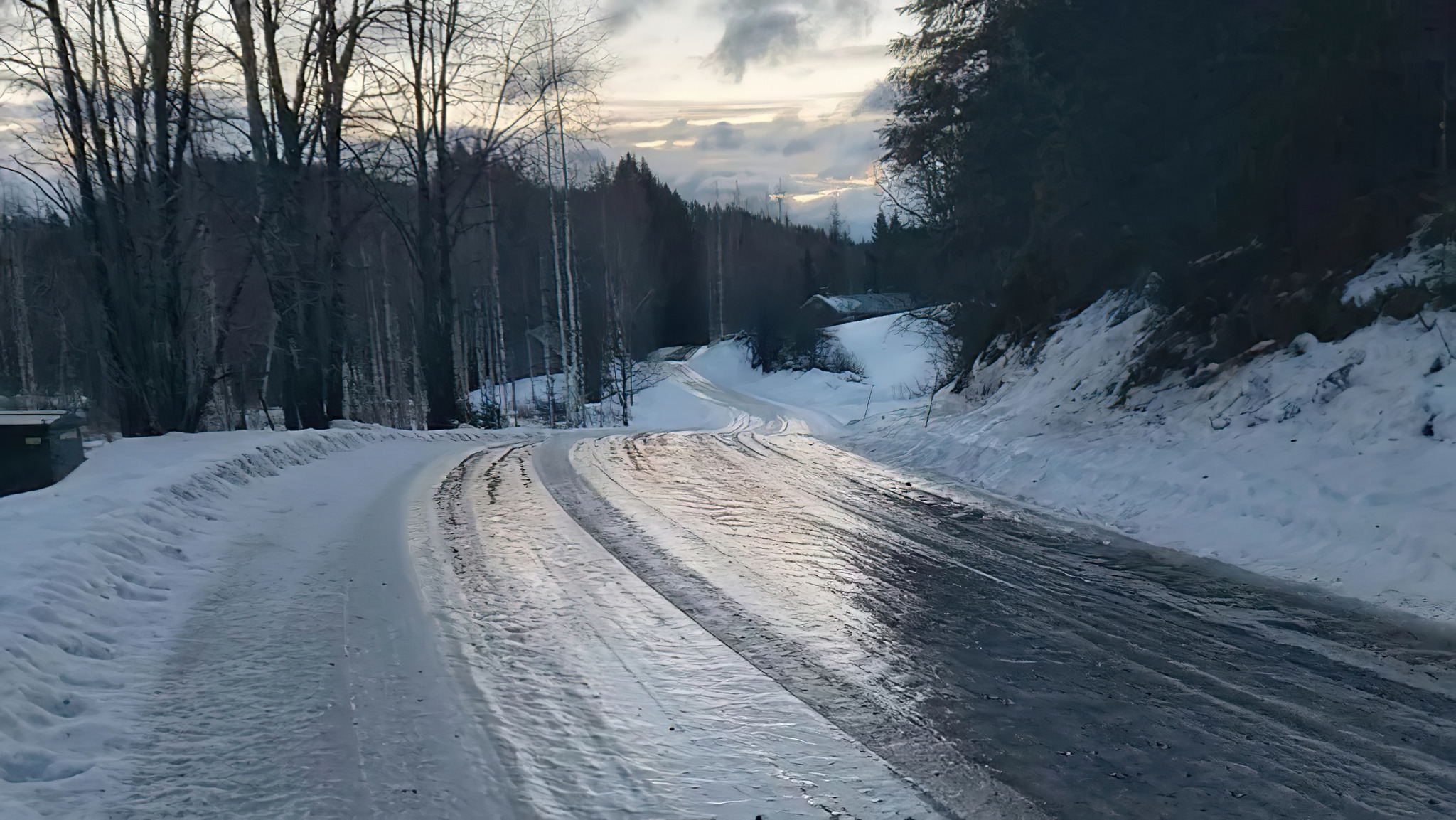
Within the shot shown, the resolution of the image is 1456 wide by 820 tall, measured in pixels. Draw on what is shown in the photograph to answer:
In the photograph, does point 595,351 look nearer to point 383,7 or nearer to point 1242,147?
point 383,7

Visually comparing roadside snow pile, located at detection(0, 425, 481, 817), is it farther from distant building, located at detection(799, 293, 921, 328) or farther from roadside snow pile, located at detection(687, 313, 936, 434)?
distant building, located at detection(799, 293, 921, 328)

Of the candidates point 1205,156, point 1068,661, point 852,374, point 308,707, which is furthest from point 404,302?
point 1068,661

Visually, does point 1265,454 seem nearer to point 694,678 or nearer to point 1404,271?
point 1404,271

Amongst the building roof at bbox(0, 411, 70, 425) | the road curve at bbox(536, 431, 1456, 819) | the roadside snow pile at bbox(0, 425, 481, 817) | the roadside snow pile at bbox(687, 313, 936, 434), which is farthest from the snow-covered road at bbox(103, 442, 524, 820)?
the roadside snow pile at bbox(687, 313, 936, 434)

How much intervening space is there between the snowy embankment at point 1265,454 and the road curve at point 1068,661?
0.67m

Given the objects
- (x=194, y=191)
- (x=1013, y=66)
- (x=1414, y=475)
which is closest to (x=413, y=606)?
(x=1414, y=475)

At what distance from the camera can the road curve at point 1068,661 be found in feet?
11.8

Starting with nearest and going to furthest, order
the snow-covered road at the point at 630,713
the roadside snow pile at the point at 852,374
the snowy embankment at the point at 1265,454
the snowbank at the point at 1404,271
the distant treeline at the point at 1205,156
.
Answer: the snow-covered road at the point at 630,713
the snowy embankment at the point at 1265,454
the snowbank at the point at 1404,271
the distant treeline at the point at 1205,156
the roadside snow pile at the point at 852,374

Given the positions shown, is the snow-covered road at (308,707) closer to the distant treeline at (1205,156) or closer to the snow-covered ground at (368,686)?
the snow-covered ground at (368,686)

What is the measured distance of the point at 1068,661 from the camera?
16.1 ft

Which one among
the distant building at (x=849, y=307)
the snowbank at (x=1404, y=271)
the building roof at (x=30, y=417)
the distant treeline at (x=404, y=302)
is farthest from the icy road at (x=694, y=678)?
the distant building at (x=849, y=307)

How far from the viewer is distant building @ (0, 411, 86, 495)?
1102 cm

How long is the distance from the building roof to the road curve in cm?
796

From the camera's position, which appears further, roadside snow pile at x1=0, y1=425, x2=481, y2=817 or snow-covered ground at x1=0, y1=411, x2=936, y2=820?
roadside snow pile at x1=0, y1=425, x2=481, y2=817
